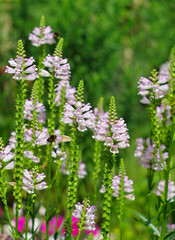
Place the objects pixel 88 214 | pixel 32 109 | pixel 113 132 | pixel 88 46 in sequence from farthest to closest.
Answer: pixel 88 46, pixel 32 109, pixel 88 214, pixel 113 132

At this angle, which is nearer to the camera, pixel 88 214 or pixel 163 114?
pixel 88 214

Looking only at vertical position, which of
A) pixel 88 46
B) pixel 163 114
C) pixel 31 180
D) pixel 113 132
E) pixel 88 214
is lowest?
pixel 88 214

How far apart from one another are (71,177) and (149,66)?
7.47m

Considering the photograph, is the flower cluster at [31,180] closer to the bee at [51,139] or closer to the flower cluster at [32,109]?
the bee at [51,139]

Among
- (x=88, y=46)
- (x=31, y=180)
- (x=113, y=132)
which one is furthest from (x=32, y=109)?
(x=88, y=46)

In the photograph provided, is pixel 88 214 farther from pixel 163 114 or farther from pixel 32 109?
pixel 163 114

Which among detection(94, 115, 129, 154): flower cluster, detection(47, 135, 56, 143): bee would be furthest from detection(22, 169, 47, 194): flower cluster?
detection(94, 115, 129, 154): flower cluster

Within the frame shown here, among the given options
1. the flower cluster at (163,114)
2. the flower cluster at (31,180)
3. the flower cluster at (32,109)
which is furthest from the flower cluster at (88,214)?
the flower cluster at (163,114)

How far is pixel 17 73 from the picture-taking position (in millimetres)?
2084

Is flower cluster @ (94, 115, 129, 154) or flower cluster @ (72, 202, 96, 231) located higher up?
flower cluster @ (94, 115, 129, 154)

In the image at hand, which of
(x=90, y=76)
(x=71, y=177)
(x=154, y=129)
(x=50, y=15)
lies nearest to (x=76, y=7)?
(x=50, y=15)

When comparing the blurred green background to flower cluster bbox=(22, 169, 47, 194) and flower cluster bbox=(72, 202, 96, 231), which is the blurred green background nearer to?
flower cluster bbox=(72, 202, 96, 231)

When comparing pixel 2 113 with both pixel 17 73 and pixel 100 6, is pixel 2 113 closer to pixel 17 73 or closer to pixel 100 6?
pixel 100 6

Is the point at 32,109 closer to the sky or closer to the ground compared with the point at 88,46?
closer to the ground
